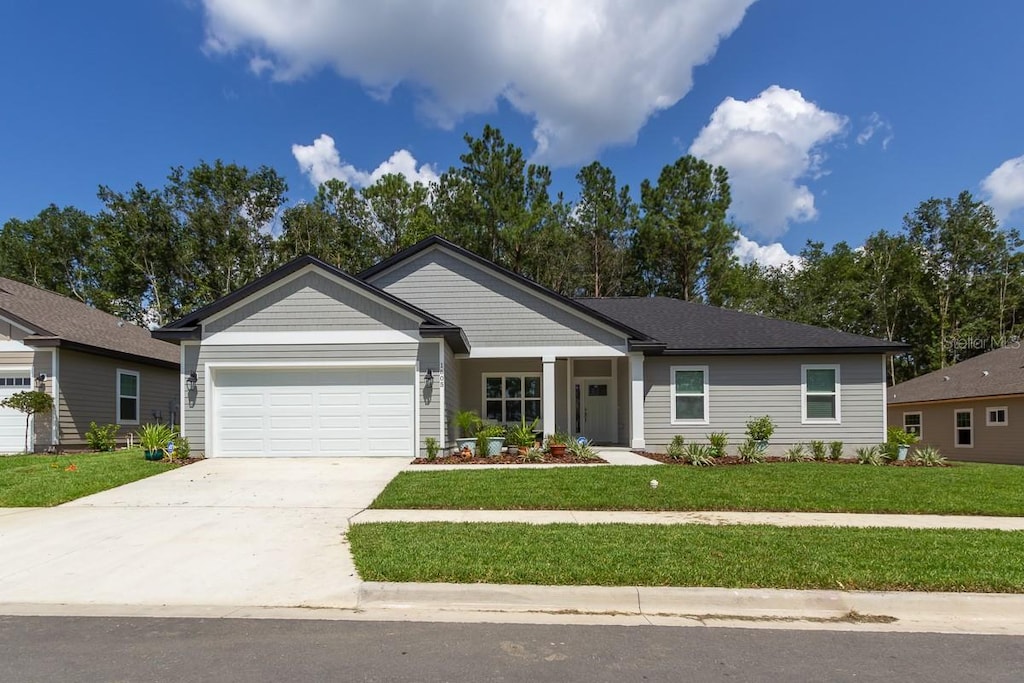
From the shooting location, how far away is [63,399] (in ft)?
54.8

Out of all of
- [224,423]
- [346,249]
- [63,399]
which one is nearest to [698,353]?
[224,423]

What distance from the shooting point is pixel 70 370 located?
1706 centimetres

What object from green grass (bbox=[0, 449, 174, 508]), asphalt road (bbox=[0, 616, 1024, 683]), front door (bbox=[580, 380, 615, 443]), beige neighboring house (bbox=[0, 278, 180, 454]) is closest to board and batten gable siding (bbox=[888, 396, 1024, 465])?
front door (bbox=[580, 380, 615, 443])

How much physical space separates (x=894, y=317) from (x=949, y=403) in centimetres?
1885

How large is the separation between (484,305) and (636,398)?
475cm

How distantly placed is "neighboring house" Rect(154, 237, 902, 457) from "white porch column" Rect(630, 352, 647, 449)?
0.04 meters

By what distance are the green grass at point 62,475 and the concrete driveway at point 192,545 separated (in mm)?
402

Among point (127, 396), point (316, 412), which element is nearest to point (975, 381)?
point (316, 412)

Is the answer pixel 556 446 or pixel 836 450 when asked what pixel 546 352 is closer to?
pixel 556 446

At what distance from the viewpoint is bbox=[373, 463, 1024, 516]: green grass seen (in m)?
9.44

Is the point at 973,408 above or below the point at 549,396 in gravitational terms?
below

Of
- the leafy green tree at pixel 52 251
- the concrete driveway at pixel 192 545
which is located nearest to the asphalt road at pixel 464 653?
the concrete driveway at pixel 192 545

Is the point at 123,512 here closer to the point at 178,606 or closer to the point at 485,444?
the point at 178,606

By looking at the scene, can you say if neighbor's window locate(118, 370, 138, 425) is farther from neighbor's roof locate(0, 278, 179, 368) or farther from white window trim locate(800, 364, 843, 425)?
white window trim locate(800, 364, 843, 425)
